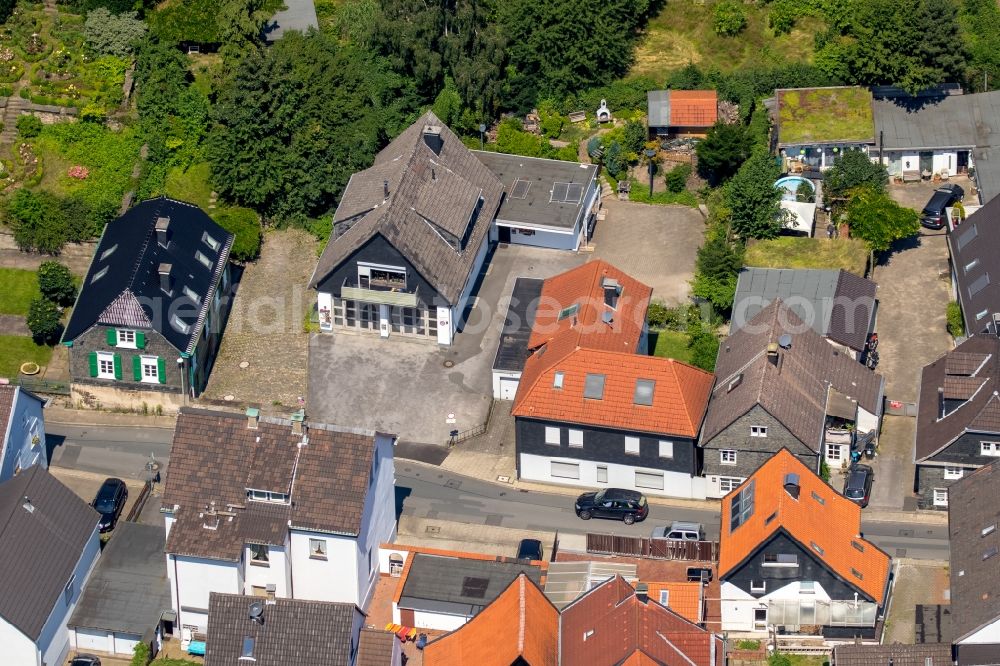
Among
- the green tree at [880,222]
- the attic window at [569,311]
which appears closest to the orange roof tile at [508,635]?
the attic window at [569,311]

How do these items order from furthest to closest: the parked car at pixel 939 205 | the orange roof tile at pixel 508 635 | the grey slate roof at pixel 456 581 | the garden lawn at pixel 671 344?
the parked car at pixel 939 205
the garden lawn at pixel 671 344
the grey slate roof at pixel 456 581
the orange roof tile at pixel 508 635

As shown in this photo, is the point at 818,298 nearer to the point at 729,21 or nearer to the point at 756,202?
the point at 756,202

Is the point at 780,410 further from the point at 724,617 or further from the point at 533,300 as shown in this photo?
the point at 533,300

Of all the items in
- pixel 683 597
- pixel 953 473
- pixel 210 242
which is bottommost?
pixel 683 597

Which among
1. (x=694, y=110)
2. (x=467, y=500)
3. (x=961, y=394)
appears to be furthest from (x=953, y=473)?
(x=694, y=110)

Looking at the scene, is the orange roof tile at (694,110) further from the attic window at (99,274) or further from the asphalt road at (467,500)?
the attic window at (99,274)

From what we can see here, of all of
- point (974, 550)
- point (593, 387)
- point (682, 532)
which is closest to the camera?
point (974, 550)

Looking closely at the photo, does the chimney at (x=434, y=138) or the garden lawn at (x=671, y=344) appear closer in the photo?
the garden lawn at (x=671, y=344)
